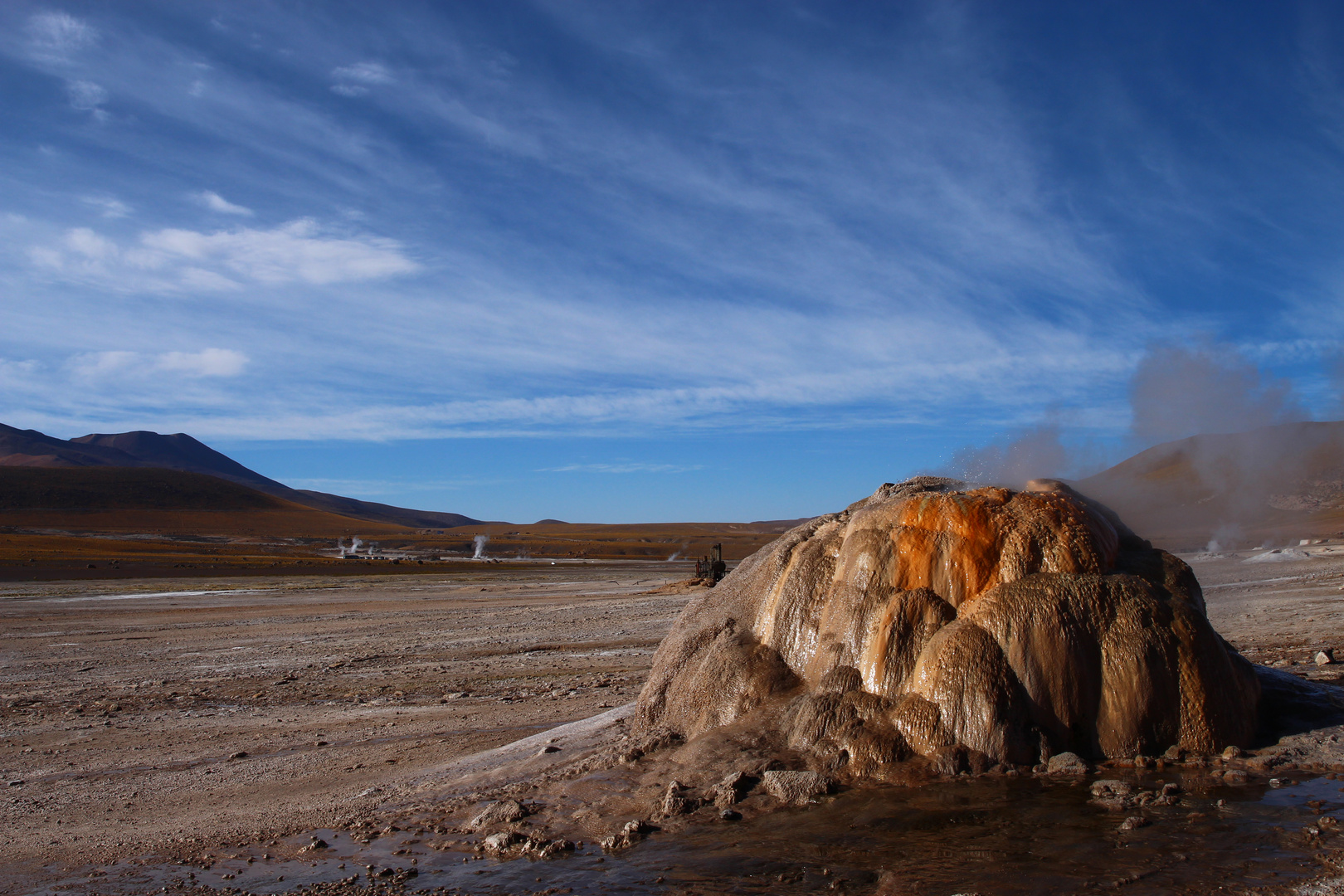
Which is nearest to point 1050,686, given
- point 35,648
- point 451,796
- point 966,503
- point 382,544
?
point 966,503

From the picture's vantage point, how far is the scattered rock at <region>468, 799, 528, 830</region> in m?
6.27

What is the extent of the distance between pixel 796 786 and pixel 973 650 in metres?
1.59

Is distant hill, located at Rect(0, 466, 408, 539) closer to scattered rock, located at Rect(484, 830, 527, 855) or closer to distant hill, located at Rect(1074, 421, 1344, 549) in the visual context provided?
distant hill, located at Rect(1074, 421, 1344, 549)

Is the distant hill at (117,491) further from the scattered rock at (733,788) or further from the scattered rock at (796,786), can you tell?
the scattered rock at (796,786)

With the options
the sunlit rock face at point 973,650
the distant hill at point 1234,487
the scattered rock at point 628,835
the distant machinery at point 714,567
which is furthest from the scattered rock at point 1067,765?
the distant machinery at point 714,567

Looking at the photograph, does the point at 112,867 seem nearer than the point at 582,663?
Yes

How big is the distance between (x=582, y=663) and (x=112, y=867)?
9.12m

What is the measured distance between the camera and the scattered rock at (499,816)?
6.27 meters

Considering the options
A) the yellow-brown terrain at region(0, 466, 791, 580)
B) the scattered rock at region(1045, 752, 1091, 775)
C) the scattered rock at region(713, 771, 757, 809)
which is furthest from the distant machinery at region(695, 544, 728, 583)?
the yellow-brown terrain at region(0, 466, 791, 580)

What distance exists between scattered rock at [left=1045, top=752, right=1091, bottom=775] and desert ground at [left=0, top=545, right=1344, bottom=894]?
5.33 ft

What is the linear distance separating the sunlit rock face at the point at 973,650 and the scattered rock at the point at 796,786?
0.85ft

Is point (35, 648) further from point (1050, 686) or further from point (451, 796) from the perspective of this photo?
point (1050, 686)

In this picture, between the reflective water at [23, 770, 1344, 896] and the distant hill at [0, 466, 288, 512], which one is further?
the distant hill at [0, 466, 288, 512]

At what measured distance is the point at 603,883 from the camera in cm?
512
